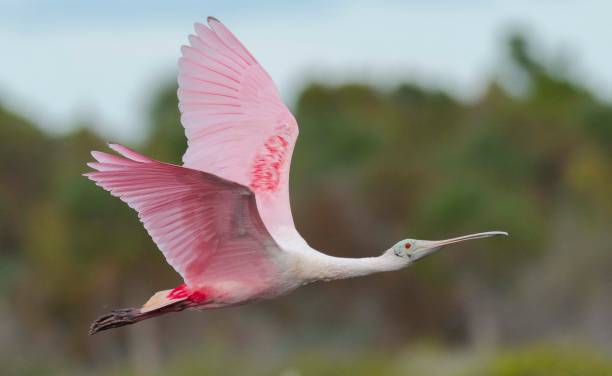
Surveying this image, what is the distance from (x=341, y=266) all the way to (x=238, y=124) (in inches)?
59.6

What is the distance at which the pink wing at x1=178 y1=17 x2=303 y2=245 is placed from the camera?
35.2ft

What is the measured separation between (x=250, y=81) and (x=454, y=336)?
25.6 meters

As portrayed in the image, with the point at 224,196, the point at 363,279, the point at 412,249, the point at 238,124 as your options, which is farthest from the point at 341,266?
the point at 363,279

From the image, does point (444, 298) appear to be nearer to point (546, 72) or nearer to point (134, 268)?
point (134, 268)

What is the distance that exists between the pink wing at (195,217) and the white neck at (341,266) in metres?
0.24

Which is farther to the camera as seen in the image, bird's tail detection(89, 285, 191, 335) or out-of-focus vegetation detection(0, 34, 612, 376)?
out-of-focus vegetation detection(0, 34, 612, 376)

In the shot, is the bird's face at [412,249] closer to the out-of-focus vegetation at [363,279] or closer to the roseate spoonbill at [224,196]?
the roseate spoonbill at [224,196]

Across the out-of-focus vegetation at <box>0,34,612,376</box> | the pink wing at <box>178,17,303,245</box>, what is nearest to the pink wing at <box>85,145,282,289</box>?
the pink wing at <box>178,17,303,245</box>

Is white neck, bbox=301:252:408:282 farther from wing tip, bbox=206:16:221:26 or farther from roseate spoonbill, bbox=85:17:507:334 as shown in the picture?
wing tip, bbox=206:16:221:26

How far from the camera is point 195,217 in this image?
9.50m

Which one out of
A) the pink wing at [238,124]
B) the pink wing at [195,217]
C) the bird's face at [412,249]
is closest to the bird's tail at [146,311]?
the pink wing at [195,217]

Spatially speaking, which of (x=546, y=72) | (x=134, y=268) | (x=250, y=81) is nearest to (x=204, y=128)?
(x=250, y=81)

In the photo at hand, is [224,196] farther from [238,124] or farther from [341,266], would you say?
[238,124]

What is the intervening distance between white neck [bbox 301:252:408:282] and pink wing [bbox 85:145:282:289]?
0.24m
